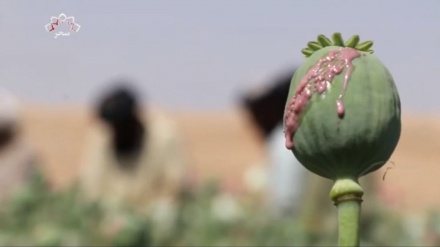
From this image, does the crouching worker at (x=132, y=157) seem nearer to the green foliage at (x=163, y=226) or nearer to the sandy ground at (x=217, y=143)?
the green foliage at (x=163, y=226)

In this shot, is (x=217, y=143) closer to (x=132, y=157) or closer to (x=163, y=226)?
(x=132, y=157)

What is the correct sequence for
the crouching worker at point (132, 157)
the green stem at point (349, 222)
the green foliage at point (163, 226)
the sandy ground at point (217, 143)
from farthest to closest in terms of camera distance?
the sandy ground at point (217, 143) < the crouching worker at point (132, 157) < the green foliage at point (163, 226) < the green stem at point (349, 222)

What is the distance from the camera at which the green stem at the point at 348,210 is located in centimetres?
120

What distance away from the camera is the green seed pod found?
123cm

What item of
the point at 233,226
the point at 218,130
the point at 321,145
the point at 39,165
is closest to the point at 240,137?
the point at 218,130

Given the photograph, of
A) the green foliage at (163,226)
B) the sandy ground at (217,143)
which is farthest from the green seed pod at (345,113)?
the sandy ground at (217,143)

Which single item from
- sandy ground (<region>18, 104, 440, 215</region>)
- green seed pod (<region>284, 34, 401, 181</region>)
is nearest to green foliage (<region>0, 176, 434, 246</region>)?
green seed pod (<region>284, 34, 401, 181</region>)

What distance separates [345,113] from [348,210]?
0.09m

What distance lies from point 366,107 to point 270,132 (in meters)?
3.63

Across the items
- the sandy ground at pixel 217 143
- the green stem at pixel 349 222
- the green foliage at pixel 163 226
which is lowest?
the sandy ground at pixel 217 143

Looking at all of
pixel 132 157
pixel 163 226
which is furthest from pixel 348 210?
pixel 132 157

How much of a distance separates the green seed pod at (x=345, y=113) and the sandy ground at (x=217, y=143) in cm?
1114

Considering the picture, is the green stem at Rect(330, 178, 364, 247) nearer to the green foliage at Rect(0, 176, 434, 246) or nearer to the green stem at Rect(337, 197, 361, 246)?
the green stem at Rect(337, 197, 361, 246)

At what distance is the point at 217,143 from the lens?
1933 centimetres
